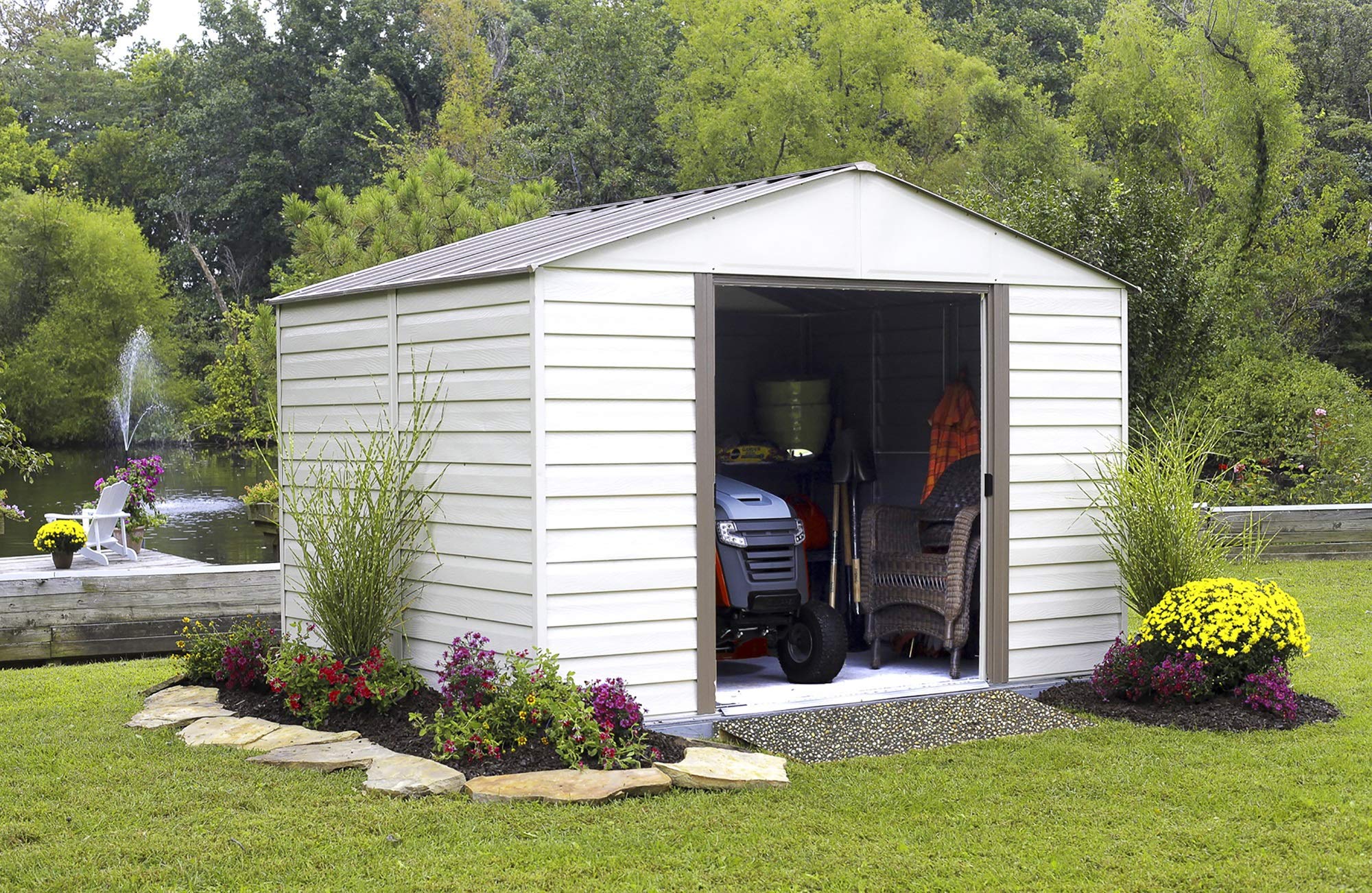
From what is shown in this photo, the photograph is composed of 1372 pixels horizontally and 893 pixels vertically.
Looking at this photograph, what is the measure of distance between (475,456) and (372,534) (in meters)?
0.58

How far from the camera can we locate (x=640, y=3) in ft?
87.9

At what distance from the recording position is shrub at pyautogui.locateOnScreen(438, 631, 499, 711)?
5641 mm

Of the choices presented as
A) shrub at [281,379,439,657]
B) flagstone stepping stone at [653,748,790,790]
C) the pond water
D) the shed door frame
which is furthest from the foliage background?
flagstone stepping stone at [653,748,790,790]

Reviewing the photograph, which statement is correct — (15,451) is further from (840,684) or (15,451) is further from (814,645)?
(840,684)

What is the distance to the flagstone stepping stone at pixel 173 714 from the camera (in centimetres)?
622

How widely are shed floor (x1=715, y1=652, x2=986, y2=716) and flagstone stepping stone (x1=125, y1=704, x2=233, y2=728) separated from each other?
2.29 metres

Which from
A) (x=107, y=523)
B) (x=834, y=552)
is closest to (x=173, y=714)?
(x=834, y=552)

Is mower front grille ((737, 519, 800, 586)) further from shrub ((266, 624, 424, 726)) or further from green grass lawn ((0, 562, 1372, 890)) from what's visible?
shrub ((266, 624, 424, 726))

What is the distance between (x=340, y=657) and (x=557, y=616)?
117 cm

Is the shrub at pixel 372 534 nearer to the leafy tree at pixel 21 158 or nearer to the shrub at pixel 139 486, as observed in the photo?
the shrub at pixel 139 486

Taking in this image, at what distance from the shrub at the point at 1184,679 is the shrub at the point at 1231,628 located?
4 centimetres

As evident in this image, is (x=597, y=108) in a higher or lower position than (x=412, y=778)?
higher

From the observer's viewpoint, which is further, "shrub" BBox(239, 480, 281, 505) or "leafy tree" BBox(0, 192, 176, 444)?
"leafy tree" BBox(0, 192, 176, 444)

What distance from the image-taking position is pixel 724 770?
526 centimetres
